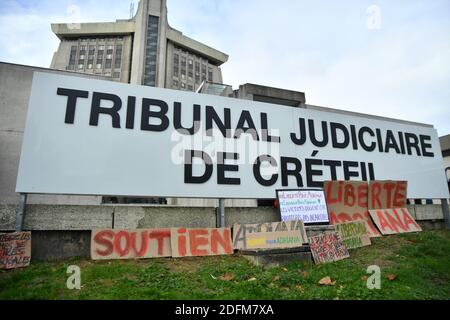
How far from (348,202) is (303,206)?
1668 millimetres

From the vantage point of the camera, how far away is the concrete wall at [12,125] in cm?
1140

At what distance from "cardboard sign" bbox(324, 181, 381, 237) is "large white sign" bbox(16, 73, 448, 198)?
0.88m

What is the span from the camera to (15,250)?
223 inches

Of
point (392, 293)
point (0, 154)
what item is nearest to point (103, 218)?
point (392, 293)

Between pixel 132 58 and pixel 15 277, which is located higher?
pixel 132 58

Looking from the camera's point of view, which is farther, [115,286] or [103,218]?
[103,218]

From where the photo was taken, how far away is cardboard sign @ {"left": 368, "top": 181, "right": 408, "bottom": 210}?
8.73 m

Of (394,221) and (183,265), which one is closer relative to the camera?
(183,265)

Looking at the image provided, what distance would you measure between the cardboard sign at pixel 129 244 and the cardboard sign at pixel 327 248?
304 centimetres

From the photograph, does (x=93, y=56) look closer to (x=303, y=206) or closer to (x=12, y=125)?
(x=12, y=125)

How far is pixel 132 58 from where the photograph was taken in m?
76.9

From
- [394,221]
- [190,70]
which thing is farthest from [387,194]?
[190,70]
